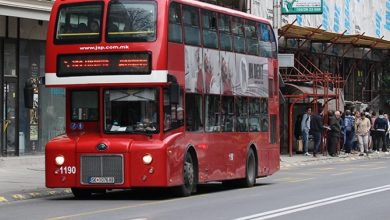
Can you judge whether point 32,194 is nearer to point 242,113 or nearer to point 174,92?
point 174,92

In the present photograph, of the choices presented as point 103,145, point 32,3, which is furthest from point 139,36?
point 32,3

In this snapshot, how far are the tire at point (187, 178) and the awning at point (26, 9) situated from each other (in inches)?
336

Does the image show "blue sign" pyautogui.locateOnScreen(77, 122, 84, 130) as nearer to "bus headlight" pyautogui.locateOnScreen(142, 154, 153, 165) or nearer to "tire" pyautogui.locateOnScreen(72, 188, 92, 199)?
"tire" pyautogui.locateOnScreen(72, 188, 92, 199)

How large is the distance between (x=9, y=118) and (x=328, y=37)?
1757 cm

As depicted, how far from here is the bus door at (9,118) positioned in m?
24.7

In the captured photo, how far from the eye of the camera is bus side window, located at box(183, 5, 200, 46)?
16.9 m

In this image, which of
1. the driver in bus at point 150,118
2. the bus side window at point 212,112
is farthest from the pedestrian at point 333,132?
the driver in bus at point 150,118

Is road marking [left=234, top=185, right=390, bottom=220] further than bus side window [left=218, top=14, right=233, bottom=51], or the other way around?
bus side window [left=218, top=14, right=233, bottom=51]

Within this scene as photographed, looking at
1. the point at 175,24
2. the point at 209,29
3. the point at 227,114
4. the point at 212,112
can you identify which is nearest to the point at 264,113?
the point at 227,114

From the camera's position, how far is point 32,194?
17.3 meters

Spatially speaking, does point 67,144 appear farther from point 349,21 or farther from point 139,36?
point 349,21

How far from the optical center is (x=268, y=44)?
21297mm

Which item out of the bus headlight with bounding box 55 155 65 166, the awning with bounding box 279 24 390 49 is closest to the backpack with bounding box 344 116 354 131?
the awning with bounding box 279 24 390 49

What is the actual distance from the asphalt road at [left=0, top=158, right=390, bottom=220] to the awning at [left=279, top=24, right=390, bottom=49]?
14.0 metres
